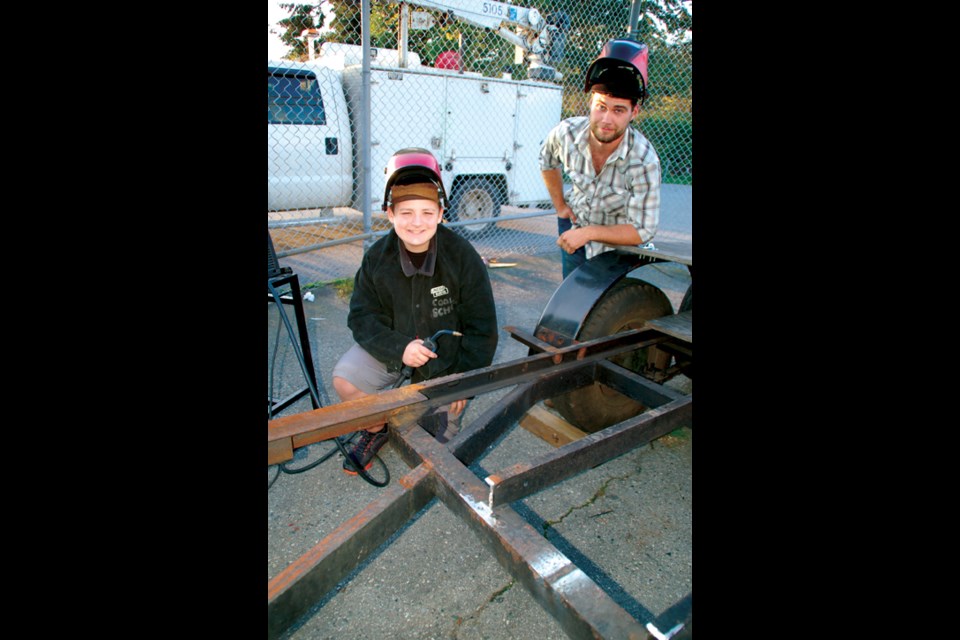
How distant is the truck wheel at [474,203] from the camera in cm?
927

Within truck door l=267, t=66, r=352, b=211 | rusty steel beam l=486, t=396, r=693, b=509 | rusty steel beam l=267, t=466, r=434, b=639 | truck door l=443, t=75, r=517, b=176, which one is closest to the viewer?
rusty steel beam l=267, t=466, r=434, b=639

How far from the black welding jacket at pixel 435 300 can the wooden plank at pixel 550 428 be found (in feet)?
2.26

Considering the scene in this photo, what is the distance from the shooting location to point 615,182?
350cm

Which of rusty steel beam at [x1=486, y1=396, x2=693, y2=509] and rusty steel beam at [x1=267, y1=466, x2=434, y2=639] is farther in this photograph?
rusty steel beam at [x1=486, y1=396, x2=693, y2=509]

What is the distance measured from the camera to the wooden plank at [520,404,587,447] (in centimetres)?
321

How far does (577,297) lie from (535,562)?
190 cm

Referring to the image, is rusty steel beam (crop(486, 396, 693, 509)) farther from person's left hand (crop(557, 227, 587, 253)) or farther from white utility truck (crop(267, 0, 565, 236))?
white utility truck (crop(267, 0, 565, 236))

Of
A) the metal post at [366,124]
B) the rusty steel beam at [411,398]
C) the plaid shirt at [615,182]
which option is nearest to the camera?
the rusty steel beam at [411,398]

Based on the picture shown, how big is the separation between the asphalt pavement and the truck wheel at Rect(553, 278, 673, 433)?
309 mm

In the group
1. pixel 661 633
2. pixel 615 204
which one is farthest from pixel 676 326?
pixel 661 633

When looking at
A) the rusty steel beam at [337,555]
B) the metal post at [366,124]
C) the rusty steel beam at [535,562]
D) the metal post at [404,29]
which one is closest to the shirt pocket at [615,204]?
the rusty steel beam at [535,562]

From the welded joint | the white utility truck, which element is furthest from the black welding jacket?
the white utility truck

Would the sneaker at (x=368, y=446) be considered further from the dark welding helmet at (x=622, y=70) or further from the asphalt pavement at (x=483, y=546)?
the dark welding helmet at (x=622, y=70)
